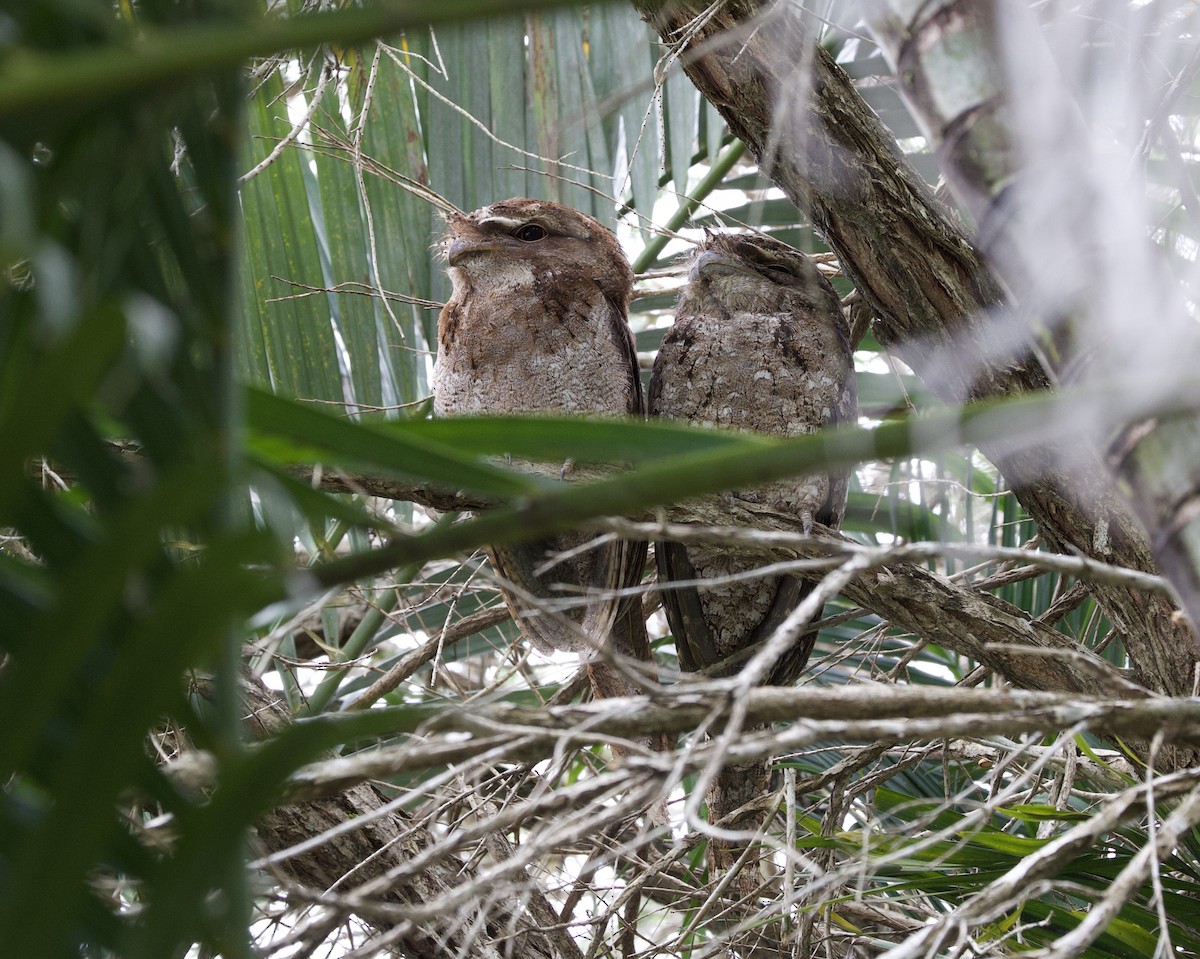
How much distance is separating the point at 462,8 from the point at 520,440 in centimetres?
25

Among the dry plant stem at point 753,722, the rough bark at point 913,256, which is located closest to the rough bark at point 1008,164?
the dry plant stem at point 753,722

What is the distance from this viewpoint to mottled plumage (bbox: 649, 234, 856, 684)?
2727mm

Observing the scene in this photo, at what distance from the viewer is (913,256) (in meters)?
1.89

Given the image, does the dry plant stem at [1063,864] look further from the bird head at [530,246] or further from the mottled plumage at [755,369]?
the bird head at [530,246]

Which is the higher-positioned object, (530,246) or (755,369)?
(530,246)

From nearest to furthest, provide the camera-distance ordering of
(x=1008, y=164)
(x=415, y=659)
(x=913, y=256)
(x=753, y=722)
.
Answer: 1. (x=1008, y=164)
2. (x=753, y=722)
3. (x=913, y=256)
4. (x=415, y=659)

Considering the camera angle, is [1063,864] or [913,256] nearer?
[1063,864]

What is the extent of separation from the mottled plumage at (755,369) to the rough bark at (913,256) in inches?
29.6

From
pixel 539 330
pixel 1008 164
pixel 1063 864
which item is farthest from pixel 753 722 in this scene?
pixel 539 330

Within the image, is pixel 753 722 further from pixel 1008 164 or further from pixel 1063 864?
pixel 1008 164

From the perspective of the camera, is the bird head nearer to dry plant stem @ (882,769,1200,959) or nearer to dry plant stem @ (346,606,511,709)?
dry plant stem @ (346,606,511,709)

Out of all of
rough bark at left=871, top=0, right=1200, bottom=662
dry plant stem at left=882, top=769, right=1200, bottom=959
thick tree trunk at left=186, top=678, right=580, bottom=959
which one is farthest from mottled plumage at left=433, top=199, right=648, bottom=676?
rough bark at left=871, top=0, right=1200, bottom=662

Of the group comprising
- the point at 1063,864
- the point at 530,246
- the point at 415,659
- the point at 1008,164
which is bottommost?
the point at 415,659

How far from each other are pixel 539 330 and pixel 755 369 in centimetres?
59
